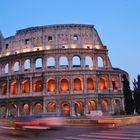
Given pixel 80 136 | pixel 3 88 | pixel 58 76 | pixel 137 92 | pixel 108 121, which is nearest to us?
pixel 80 136

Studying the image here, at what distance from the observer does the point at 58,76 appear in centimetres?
4953

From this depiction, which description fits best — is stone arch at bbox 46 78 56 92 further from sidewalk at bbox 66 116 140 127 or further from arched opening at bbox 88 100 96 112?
sidewalk at bbox 66 116 140 127

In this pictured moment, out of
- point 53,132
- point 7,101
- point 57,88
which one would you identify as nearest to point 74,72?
point 57,88

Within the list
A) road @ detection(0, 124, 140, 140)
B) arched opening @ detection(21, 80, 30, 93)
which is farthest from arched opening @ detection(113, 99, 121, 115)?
road @ detection(0, 124, 140, 140)

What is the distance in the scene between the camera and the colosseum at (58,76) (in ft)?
162

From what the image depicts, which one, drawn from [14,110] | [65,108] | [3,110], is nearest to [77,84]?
[65,108]

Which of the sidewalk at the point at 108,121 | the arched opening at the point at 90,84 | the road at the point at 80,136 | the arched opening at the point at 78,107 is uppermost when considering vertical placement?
the arched opening at the point at 90,84

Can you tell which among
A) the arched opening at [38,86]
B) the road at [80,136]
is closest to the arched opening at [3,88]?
the arched opening at [38,86]

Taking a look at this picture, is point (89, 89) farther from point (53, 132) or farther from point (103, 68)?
point (53, 132)

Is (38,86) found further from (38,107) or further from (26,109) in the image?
(26,109)

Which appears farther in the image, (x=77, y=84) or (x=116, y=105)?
(x=116, y=105)

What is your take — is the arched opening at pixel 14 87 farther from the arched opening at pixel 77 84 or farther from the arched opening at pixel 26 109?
the arched opening at pixel 77 84

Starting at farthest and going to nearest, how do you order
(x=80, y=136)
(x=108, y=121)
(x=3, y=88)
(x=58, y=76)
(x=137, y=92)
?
(x=3, y=88) < (x=58, y=76) < (x=137, y=92) < (x=108, y=121) < (x=80, y=136)

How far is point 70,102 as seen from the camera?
48.6m
